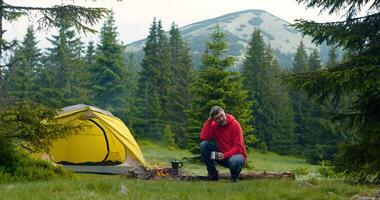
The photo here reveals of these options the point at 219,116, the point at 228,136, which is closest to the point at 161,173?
the point at 228,136

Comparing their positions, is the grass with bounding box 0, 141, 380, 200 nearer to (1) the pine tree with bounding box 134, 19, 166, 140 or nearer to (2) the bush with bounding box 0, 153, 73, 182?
(2) the bush with bounding box 0, 153, 73, 182

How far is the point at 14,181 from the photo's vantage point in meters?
9.45

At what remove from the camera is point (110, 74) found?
5319 cm

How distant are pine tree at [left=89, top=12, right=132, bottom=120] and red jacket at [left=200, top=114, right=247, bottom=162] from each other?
4157 cm

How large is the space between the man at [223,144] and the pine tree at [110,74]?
4159 cm

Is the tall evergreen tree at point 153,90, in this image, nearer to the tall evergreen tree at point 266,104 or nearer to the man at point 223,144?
the tall evergreen tree at point 266,104

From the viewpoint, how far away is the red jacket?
9.76m

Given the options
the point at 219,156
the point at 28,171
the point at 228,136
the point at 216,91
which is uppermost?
the point at 216,91

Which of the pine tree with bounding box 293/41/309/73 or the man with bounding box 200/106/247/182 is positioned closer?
the man with bounding box 200/106/247/182

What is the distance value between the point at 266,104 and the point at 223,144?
54114 mm

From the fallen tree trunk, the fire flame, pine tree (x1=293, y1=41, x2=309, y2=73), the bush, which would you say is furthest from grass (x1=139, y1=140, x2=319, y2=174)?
pine tree (x1=293, y1=41, x2=309, y2=73)

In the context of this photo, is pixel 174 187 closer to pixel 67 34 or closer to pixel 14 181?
pixel 14 181

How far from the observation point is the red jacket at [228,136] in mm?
9758

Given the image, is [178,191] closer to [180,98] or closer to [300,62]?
[180,98]
